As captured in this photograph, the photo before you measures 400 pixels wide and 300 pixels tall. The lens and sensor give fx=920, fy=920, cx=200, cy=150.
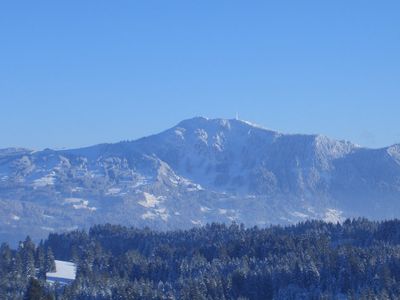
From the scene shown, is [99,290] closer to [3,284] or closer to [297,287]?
[3,284]

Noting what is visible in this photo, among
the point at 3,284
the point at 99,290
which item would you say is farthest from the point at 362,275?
the point at 3,284

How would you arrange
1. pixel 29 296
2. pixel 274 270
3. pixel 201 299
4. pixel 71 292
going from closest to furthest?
pixel 29 296
pixel 201 299
pixel 71 292
pixel 274 270

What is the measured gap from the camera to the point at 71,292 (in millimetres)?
175000

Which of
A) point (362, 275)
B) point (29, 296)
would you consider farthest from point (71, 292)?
point (29, 296)

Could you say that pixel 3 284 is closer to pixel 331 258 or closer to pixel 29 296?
pixel 331 258

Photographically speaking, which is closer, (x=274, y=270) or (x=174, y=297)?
(x=174, y=297)

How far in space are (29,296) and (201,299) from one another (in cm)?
7719

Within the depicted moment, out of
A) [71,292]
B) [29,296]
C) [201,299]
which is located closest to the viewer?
[29,296]

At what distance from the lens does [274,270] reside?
188 metres

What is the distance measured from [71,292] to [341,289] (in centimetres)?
5194

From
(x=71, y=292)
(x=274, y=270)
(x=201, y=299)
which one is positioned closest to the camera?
(x=201, y=299)

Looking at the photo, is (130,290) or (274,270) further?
(274,270)

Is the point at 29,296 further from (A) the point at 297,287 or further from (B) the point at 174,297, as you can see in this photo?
(A) the point at 297,287

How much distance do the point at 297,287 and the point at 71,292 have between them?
44.0m
